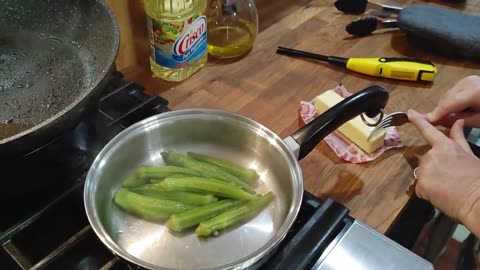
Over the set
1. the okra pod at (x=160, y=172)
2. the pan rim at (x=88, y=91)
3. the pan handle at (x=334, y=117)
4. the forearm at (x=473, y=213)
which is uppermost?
the pan rim at (x=88, y=91)

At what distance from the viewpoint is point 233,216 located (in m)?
0.57

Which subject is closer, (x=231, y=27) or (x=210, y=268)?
(x=210, y=268)

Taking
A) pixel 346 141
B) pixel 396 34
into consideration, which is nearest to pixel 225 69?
pixel 346 141

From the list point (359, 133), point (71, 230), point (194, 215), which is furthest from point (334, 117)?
point (71, 230)

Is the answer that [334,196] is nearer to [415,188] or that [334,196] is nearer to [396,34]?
[415,188]

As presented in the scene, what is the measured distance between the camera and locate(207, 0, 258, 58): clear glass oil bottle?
35.1 inches

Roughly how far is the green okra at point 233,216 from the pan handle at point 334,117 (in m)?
0.08

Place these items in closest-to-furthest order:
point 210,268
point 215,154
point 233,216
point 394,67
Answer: point 210,268 → point 233,216 → point 215,154 → point 394,67

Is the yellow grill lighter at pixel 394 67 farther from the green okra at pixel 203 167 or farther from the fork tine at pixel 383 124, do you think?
the green okra at pixel 203 167

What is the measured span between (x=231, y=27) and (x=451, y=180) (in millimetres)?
505

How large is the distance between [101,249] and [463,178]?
492mm

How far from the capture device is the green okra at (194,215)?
553 mm

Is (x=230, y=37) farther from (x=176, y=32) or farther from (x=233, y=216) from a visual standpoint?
(x=233, y=216)

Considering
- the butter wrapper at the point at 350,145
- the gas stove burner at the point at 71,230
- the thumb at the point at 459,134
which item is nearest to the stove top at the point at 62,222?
the gas stove burner at the point at 71,230
